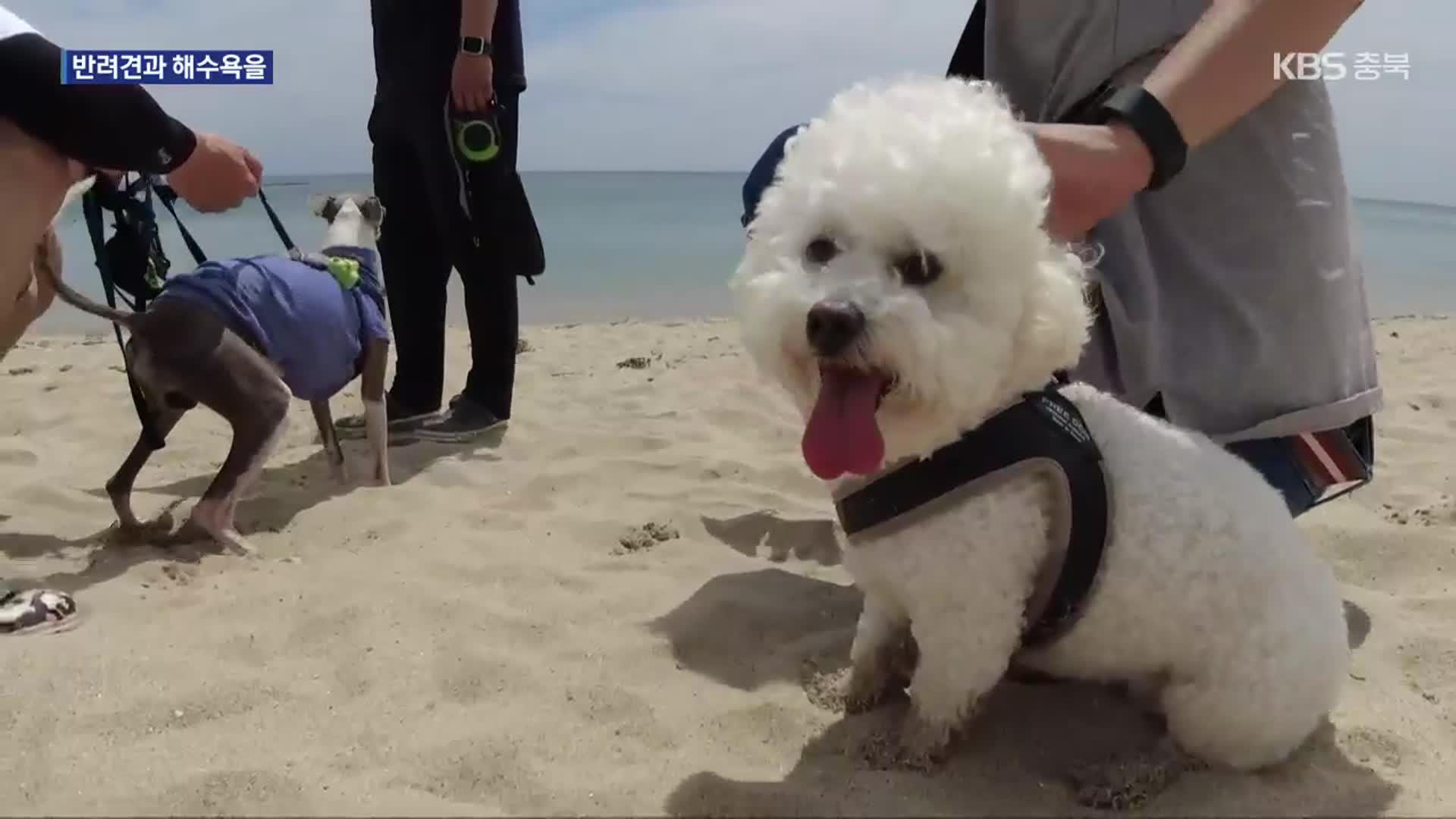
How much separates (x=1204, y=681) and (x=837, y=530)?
2.50 feet

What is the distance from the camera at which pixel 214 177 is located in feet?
10.5

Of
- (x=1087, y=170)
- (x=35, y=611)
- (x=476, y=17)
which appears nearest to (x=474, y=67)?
(x=476, y=17)

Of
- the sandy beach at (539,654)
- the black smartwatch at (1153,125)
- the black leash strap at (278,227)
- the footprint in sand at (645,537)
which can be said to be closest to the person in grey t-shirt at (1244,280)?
the black smartwatch at (1153,125)

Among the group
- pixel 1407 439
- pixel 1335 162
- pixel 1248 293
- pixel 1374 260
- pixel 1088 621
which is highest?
pixel 1335 162

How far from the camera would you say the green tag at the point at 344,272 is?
3.85 meters

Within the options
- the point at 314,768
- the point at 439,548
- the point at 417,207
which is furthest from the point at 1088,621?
the point at 417,207

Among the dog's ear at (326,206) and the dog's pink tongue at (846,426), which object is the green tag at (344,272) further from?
the dog's pink tongue at (846,426)

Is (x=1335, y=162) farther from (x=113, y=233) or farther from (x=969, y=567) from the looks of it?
(x=113, y=233)

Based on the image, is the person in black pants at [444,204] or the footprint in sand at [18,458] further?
the person in black pants at [444,204]

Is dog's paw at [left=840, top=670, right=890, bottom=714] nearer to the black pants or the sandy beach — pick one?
the sandy beach

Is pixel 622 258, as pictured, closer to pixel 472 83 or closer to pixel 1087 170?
pixel 472 83

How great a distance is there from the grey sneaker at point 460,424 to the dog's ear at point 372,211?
2.72 feet

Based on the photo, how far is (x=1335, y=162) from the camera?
2689 millimetres

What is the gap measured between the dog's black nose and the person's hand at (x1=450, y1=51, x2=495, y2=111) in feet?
9.98
